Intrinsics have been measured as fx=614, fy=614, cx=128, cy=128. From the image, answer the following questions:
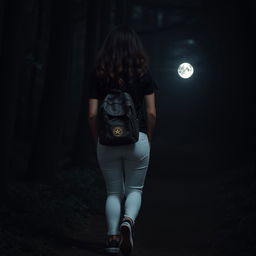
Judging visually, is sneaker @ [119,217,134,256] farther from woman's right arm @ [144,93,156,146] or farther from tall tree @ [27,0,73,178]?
tall tree @ [27,0,73,178]

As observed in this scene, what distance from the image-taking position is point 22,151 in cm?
2381

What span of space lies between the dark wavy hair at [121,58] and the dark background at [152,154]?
2407mm

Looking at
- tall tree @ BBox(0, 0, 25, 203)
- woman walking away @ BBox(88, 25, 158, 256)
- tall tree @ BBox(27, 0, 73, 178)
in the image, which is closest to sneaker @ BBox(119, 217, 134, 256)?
woman walking away @ BBox(88, 25, 158, 256)

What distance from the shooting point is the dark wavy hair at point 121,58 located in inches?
233

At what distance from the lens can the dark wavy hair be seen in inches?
233

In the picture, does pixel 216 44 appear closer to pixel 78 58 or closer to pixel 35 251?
pixel 35 251

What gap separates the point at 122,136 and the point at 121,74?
612 mm

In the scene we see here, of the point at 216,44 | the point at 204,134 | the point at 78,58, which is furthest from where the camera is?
the point at 78,58

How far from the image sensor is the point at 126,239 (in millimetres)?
5766

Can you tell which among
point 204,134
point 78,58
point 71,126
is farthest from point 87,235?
point 78,58

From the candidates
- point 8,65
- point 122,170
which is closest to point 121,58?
point 122,170

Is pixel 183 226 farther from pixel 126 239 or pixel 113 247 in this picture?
pixel 126 239

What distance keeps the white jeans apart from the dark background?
1.48 metres

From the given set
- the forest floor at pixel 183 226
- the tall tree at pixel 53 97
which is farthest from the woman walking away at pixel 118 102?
the tall tree at pixel 53 97
